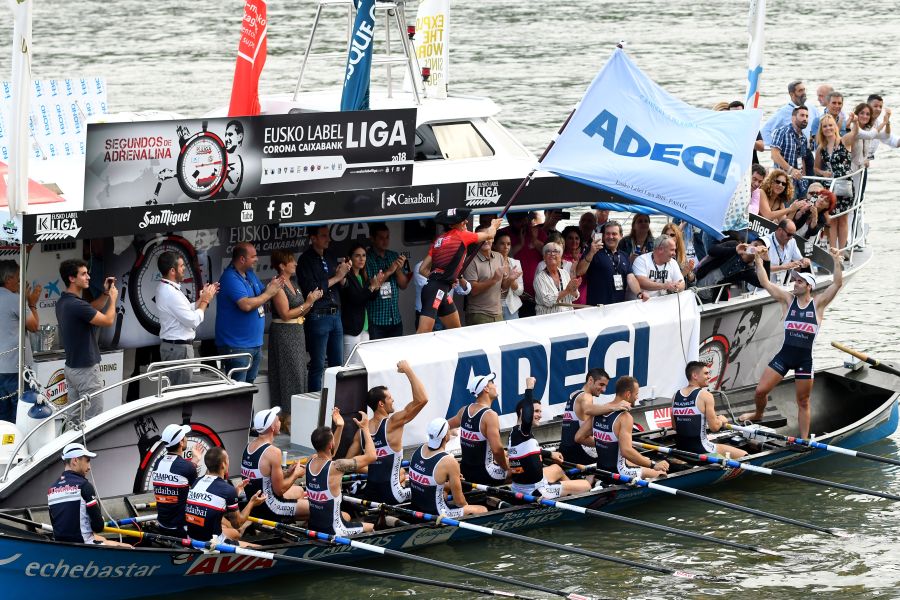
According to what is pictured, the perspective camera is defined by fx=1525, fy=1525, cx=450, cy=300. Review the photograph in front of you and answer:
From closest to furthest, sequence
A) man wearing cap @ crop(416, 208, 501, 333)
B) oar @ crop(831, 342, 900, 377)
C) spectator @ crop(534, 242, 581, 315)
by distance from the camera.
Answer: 1. man wearing cap @ crop(416, 208, 501, 333)
2. spectator @ crop(534, 242, 581, 315)
3. oar @ crop(831, 342, 900, 377)

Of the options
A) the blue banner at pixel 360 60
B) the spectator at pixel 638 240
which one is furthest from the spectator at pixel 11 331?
the spectator at pixel 638 240

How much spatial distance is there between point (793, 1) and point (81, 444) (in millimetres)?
50925

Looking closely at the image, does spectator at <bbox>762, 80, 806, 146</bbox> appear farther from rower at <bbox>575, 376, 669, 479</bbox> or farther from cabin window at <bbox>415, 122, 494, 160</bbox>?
rower at <bbox>575, 376, 669, 479</bbox>

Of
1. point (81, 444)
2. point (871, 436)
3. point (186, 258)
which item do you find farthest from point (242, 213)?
point (871, 436)

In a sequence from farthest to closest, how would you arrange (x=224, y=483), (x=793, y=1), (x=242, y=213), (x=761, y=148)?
1. (x=793, y=1)
2. (x=761, y=148)
3. (x=242, y=213)
4. (x=224, y=483)

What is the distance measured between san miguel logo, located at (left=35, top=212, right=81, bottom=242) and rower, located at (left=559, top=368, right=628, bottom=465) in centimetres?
540

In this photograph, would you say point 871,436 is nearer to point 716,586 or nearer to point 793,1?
point 716,586

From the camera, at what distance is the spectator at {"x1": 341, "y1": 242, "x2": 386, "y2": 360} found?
52.6ft

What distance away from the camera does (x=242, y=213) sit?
581 inches

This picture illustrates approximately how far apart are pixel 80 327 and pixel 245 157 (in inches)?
89.5

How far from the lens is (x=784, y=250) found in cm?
1883

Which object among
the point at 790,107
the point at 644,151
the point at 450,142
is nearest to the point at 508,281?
the point at 450,142

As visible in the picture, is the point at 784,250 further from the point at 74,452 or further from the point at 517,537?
the point at 74,452

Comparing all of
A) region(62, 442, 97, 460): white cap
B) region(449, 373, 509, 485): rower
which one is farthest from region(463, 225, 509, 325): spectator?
region(62, 442, 97, 460): white cap
